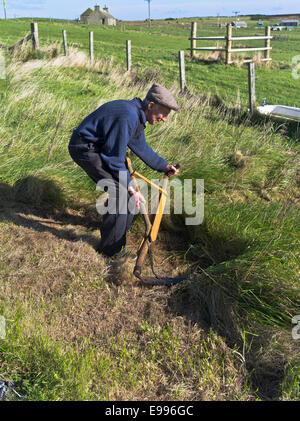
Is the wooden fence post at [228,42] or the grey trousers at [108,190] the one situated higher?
the wooden fence post at [228,42]

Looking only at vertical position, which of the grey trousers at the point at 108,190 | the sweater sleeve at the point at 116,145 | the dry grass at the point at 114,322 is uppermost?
the sweater sleeve at the point at 116,145

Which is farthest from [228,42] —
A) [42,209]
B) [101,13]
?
[101,13]

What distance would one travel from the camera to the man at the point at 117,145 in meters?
3.74

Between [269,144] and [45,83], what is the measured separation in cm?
575

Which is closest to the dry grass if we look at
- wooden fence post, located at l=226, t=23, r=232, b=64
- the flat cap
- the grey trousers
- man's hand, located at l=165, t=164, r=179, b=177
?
the grey trousers

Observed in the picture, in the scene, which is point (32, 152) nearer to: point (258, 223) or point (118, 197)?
point (118, 197)

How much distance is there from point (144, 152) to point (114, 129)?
610 mm

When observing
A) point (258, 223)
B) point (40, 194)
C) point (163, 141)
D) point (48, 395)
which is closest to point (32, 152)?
point (40, 194)

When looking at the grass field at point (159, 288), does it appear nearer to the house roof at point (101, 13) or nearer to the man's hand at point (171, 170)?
the man's hand at point (171, 170)

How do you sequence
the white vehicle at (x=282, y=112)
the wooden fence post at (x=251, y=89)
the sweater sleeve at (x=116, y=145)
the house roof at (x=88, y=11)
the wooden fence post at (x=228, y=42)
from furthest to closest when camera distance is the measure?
the house roof at (x=88, y=11), the wooden fence post at (x=228, y=42), the wooden fence post at (x=251, y=89), the white vehicle at (x=282, y=112), the sweater sleeve at (x=116, y=145)

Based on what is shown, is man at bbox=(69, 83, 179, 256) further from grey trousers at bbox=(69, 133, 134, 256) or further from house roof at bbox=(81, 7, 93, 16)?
house roof at bbox=(81, 7, 93, 16)

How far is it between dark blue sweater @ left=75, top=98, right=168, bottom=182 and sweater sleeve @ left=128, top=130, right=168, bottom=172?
107 mm

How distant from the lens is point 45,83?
1003cm

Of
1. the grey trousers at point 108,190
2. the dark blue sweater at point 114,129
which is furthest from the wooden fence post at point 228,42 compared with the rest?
the grey trousers at point 108,190
